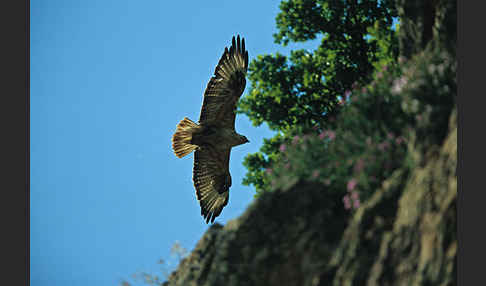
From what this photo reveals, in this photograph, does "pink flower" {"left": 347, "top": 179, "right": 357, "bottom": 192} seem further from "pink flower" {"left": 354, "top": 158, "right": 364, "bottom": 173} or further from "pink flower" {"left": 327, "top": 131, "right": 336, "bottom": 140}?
"pink flower" {"left": 327, "top": 131, "right": 336, "bottom": 140}

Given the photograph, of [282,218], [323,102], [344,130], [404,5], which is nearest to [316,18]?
[323,102]

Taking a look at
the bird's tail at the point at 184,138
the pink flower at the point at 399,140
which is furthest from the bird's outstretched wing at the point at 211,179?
the pink flower at the point at 399,140

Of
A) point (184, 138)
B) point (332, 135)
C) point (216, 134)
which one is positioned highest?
point (184, 138)

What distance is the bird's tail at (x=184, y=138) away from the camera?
35.3 ft

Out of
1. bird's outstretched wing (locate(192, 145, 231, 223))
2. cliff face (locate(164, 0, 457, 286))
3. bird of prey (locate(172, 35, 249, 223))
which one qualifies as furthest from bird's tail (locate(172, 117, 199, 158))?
cliff face (locate(164, 0, 457, 286))

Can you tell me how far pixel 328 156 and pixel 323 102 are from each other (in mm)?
4650

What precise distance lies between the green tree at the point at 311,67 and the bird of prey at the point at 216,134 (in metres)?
1.29

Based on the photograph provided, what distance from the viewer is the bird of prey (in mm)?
10406

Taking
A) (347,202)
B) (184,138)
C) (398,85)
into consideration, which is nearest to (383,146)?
(347,202)

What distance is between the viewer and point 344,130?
5305 mm

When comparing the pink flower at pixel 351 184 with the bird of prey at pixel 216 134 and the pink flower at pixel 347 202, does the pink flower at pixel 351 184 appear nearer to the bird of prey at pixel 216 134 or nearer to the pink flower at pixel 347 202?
the pink flower at pixel 347 202

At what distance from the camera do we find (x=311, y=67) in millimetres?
9312

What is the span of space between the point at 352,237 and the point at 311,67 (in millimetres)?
5853

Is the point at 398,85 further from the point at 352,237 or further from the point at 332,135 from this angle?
the point at 352,237
